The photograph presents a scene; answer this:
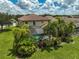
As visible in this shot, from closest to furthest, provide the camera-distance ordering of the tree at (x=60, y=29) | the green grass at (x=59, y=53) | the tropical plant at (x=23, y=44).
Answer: the green grass at (x=59, y=53), the tropical plant at (x=23, y=44), the tree at (x=60, y=29)

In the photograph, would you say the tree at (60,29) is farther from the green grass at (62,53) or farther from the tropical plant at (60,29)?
the green grass at (62,53)

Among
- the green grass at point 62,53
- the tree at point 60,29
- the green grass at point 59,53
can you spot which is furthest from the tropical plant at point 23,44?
the tree at point 60,29

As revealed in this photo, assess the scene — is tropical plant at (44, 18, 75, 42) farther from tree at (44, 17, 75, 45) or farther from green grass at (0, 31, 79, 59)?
green grass at (0, 31, 79, 59)

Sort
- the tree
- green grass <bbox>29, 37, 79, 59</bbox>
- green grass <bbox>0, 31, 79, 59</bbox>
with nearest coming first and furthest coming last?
1. green grass <bbox>29, 37, 79, 59</bbox>
2. green grass <bbox>0, 31, 79, 59</bbox>
3. the tree

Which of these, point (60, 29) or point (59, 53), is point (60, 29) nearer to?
point (60, 29)

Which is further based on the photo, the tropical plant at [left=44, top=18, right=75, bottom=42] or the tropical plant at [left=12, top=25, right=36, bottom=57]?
the tropical plant at [left=44, top=18, right=75, bottom=42]

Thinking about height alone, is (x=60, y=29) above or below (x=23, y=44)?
above

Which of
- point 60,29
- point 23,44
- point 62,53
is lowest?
point 62,53

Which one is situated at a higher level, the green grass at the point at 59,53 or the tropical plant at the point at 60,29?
the tropical plant at the point at 60,29

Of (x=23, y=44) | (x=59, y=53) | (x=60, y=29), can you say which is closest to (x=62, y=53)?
(x=59, y=53)

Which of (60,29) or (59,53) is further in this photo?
(60,29)

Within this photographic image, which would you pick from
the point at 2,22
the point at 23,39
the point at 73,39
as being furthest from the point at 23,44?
the point at 2,22

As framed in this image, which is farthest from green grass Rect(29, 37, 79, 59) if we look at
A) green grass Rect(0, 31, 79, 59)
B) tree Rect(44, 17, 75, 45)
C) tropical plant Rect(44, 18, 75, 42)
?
tropical plant Rect(44, 18, 75, 42)
